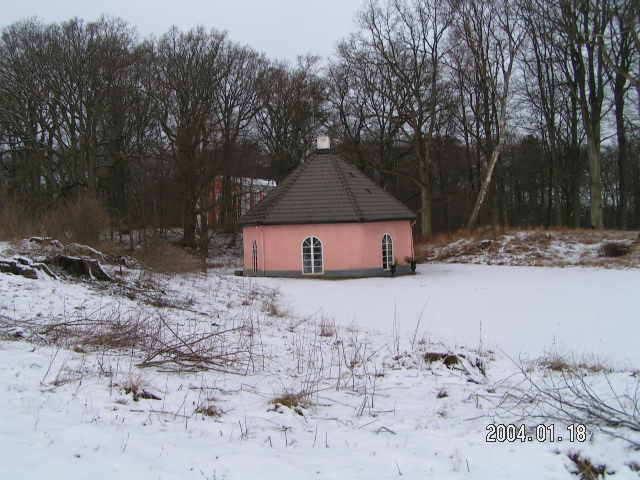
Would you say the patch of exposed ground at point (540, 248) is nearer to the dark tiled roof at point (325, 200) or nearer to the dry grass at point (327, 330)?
the dark tiled roof at point (325, 200)

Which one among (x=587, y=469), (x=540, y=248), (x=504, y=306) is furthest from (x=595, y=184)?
(x=587, y=469)

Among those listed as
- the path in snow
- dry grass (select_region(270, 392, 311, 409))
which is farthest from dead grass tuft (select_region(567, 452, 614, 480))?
the path in snow

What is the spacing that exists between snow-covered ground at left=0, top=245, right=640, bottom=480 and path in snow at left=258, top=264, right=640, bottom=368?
→ 10cm

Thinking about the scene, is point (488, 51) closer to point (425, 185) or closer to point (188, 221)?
point (425, 185)

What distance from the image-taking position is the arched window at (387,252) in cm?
2302

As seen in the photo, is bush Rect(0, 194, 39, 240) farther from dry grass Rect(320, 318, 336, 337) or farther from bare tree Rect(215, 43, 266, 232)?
bare tree Rect(215, 43, 266, 232)

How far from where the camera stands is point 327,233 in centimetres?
2217

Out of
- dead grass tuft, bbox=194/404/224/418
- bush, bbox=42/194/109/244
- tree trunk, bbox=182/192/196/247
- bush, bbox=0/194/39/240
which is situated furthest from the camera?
tree trunk, bbox=182/192/196/247

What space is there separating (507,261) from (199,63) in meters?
21.1

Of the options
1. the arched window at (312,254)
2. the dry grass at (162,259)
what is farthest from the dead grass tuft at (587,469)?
the arched window at (312,254)

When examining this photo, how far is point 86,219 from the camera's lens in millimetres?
17938

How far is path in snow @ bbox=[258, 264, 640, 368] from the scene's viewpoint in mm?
9438

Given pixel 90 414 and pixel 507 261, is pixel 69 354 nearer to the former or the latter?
pixel 90 414

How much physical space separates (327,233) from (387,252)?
8.98ft
